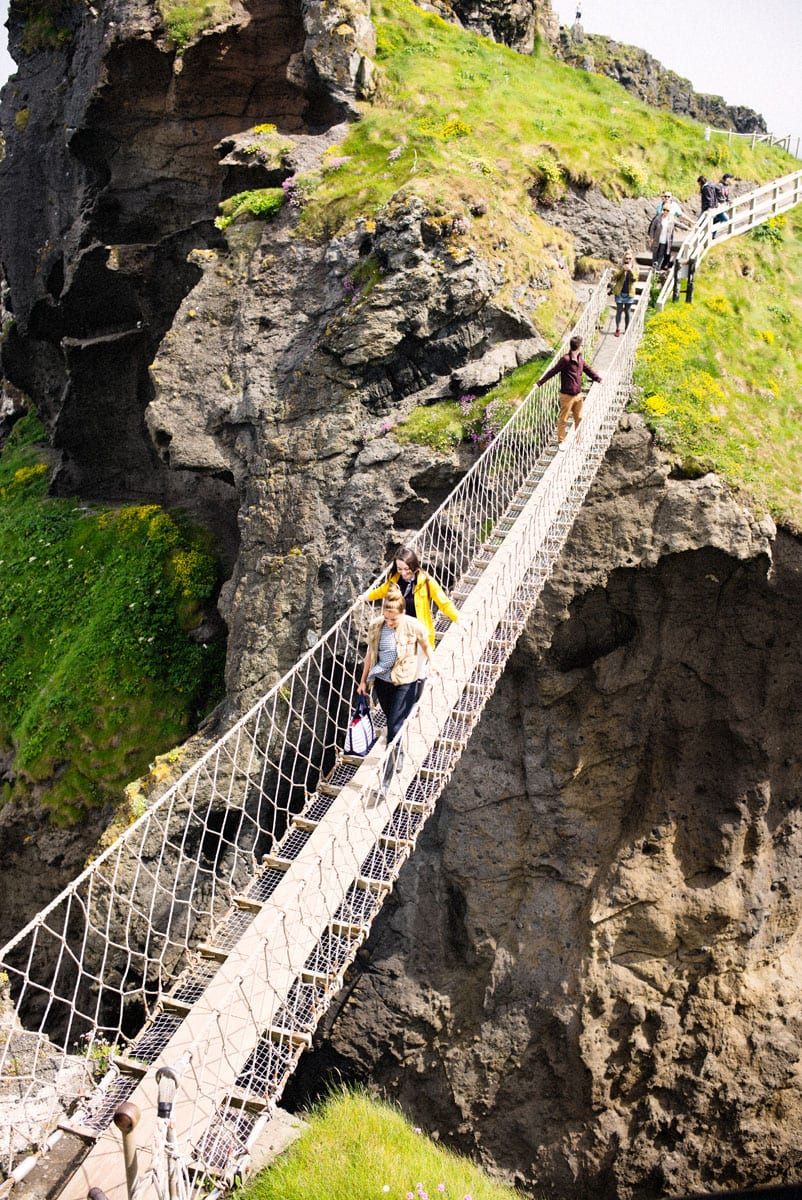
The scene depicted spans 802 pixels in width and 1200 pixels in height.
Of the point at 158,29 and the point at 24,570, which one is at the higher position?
the point at 158,29

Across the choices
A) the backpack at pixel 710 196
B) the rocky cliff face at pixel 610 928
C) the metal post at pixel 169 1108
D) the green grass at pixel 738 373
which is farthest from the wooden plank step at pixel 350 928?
the backpack at pixel 710 196

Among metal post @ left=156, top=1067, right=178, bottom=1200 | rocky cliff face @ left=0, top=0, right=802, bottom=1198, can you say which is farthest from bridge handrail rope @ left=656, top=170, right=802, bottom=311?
metal post @ left=156, top=1067, right=178, bottom=1200

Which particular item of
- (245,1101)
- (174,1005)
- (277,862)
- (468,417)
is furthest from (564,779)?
(245,1101)

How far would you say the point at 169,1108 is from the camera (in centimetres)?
377

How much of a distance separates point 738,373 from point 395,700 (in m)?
7.32

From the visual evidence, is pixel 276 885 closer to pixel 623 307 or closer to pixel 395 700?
pixel 395 700

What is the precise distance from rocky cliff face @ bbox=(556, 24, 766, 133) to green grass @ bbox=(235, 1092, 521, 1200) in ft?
91.3

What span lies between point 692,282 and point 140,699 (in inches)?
347

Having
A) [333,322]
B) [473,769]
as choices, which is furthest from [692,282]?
[473,769]

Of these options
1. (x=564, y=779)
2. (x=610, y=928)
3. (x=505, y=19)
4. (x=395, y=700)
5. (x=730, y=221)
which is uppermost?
(x=505, y=19)

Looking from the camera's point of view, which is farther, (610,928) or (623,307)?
(623,307)

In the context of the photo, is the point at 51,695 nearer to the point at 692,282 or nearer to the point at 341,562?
the point at 341,562

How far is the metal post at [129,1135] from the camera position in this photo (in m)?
3.48

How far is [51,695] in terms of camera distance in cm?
1332
